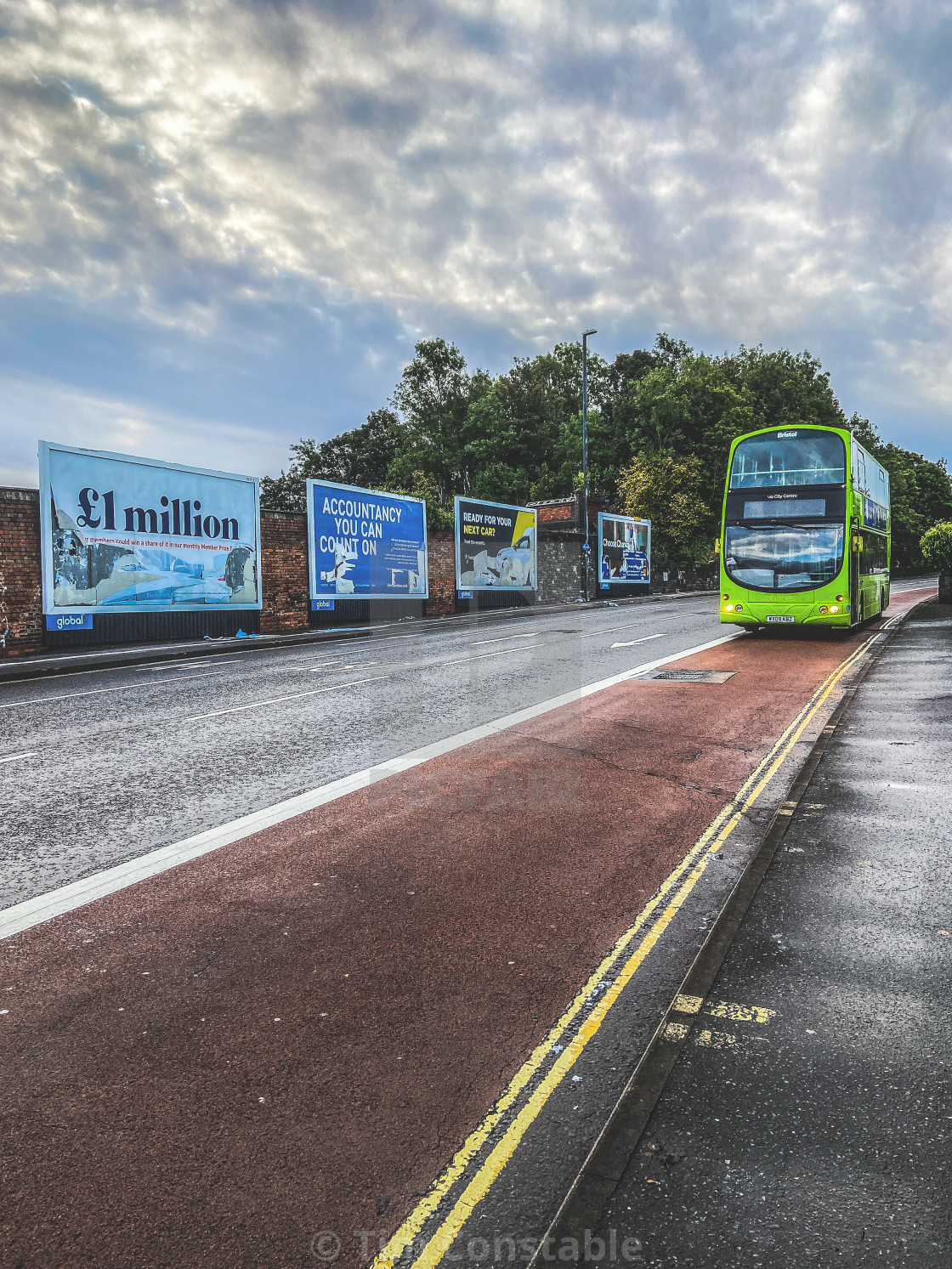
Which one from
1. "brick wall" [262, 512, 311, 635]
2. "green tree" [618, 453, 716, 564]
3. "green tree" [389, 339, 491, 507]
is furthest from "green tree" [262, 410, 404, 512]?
"brick wall" [262, 512, 311, 635]

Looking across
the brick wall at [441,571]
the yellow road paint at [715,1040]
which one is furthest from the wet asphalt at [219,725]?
the brick wall at [441,571]

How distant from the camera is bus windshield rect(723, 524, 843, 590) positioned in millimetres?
16359

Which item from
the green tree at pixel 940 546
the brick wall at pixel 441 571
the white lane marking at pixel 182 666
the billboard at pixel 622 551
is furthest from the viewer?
the billboard at pixel 622 551

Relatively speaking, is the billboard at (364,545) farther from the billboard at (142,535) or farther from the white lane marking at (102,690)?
the white lane marking at (102,690)

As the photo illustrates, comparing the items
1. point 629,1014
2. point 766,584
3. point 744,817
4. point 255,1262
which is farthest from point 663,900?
point 766,584

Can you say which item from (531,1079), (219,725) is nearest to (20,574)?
(219,725)

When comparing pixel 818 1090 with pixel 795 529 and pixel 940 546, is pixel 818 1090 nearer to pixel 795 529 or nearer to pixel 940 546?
pixel 795 529

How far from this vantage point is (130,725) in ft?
31.3

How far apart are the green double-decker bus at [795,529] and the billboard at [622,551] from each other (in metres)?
23.9

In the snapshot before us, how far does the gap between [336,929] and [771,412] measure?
2496 inches

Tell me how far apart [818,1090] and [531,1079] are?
1021 mm

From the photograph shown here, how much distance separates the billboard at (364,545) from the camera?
2522 centimetres

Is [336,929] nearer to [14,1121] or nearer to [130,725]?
[14,1121]

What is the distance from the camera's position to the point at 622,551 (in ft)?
144
